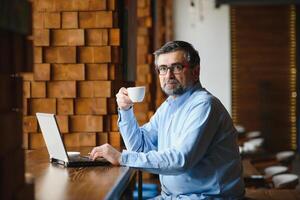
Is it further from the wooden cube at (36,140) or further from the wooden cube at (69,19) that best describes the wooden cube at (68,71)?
the wooden cube at (36,140)

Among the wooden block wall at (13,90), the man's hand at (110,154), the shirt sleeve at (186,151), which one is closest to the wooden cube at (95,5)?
the shirt sleeve at (186,151)

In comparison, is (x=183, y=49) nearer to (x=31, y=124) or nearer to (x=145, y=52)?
(x=31, y=124)

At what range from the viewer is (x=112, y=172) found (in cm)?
243

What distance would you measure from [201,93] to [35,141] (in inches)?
58.1

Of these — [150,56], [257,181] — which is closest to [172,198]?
[257,181]

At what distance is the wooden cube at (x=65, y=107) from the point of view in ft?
12.2

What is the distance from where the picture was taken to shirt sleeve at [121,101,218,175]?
2406 millimetres

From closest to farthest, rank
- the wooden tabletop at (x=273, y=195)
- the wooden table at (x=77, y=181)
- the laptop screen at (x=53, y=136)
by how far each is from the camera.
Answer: the wooden table at (x=77, y=181) → the laptop screen at (x=53, y=136) → the wooden tabletop at (x=273, y=195)

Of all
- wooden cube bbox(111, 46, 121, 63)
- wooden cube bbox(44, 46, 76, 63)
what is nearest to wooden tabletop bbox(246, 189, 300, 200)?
wooden cube bbox(111, 46, 121, 63)

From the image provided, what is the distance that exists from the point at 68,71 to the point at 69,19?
0.34 meters

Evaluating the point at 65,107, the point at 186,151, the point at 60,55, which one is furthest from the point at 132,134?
the point at 60,55

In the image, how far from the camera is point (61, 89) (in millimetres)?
3715

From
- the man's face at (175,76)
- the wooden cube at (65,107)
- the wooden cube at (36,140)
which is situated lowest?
the wooden cube at (36,140)

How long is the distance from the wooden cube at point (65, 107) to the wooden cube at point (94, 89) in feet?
0.31
